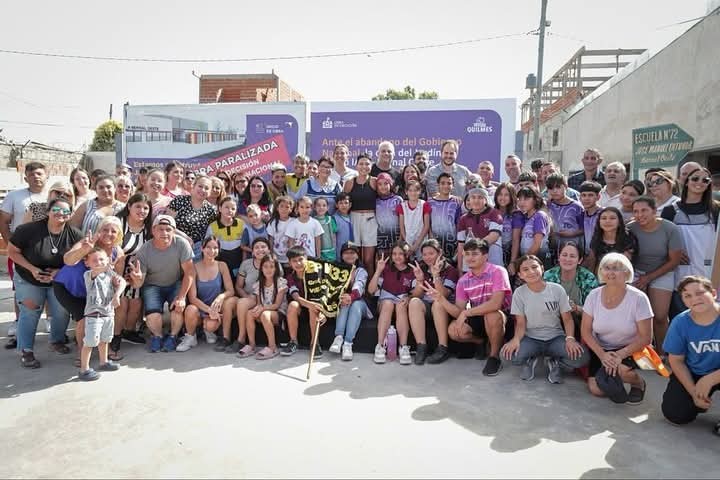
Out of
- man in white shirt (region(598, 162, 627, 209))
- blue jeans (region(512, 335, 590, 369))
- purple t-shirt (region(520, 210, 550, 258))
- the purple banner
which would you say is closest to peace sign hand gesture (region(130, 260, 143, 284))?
blue jeans (region(512, 335, 590, 369))

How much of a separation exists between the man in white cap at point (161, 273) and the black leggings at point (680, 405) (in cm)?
414

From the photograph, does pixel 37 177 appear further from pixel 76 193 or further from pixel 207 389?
pixel 207 389

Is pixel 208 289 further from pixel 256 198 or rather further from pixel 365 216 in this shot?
pixel 365 216

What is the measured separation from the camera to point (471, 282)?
4496 millimetres

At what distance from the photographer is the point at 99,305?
13.5 ft

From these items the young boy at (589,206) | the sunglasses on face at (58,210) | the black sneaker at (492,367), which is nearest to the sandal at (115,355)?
the sunglasses on face at (58,210)

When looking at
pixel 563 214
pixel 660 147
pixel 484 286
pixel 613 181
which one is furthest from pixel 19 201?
pixel 660 147

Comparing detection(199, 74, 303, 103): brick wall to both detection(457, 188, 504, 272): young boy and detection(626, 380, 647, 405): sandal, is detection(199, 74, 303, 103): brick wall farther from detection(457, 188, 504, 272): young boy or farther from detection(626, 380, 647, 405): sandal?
detection(626, 380, 647, 405): sandal

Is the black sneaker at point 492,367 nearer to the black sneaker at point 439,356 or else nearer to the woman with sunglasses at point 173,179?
the black sneaker at point 439,356

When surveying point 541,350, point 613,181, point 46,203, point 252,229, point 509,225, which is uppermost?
point 613,181

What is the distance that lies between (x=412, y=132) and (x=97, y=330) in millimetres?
6364

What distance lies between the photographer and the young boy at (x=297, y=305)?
15.3ft

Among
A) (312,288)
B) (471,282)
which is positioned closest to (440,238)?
(471,282)

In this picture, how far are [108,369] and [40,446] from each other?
1269 millimetres
